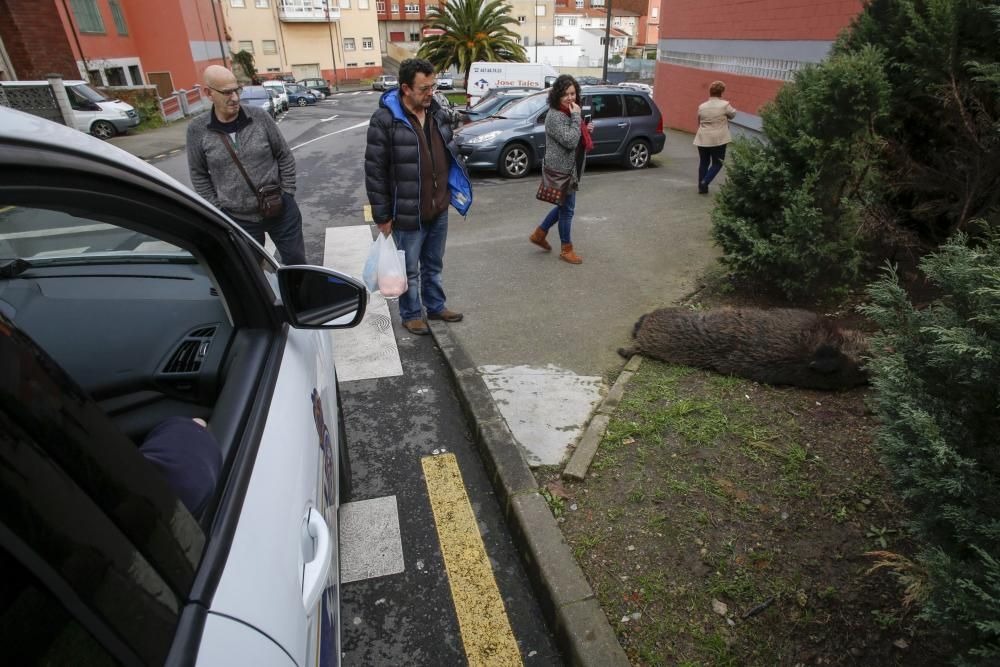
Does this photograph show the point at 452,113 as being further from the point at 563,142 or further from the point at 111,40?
the point at 111,40

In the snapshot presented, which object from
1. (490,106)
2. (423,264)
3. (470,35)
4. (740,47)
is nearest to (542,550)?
(423,264)

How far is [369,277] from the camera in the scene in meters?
4.51

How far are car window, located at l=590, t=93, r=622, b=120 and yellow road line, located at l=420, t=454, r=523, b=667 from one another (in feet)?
33.1

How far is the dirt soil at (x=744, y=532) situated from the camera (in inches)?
88.4

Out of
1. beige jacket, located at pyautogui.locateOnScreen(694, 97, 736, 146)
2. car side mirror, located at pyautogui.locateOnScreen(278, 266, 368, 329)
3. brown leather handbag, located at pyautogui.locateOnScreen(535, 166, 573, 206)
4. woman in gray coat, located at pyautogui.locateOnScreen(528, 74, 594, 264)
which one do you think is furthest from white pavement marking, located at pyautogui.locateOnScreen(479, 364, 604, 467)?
beige jacket, located at pyautogui.locateOnScreen(694, 97, 736, 146)

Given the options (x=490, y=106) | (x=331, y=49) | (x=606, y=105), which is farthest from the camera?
(x=331, y=49)

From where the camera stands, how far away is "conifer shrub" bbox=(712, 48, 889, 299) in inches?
171

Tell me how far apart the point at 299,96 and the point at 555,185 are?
36.6 meters

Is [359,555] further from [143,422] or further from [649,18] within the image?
[649,18]

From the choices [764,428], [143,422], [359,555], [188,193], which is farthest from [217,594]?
[764,428]

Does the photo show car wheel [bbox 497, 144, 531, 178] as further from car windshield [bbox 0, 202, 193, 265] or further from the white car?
the white car

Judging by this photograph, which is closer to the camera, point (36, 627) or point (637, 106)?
point (36, 627)

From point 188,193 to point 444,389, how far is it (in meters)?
2.80

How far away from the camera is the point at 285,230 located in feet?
14.9
